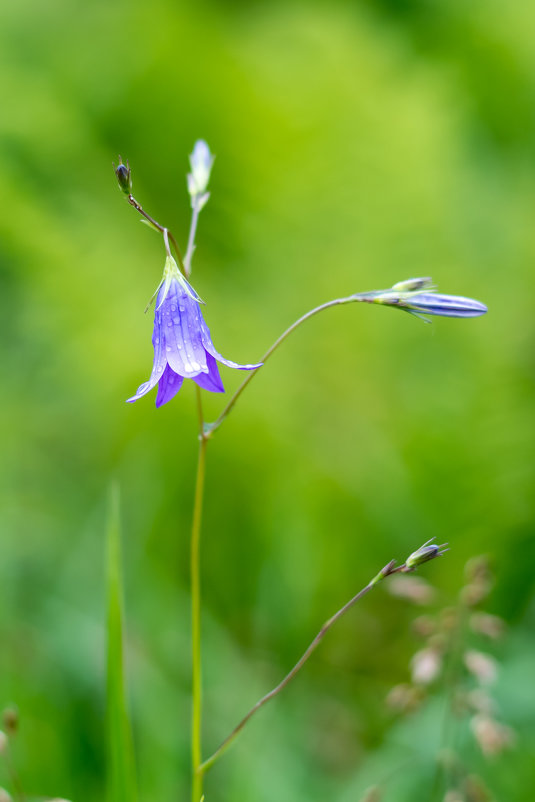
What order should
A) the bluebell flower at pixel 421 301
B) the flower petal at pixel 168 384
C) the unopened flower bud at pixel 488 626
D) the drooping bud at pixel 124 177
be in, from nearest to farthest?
the drooping bud at pixel 124 177 → the bluebell flower at pixel 421 301 → the flower petal at pixel 168 384 → the unopened flower bud at pixel 488 626

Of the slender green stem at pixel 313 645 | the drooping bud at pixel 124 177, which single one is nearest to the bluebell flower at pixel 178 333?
the drooping bud at pixel 124 177

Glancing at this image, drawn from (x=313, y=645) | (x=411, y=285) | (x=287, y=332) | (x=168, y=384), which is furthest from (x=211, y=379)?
(x=313, y=645)

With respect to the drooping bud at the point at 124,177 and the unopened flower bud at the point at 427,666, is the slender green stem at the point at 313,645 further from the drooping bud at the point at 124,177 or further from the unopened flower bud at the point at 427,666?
the drooping bud at the point at 124,177

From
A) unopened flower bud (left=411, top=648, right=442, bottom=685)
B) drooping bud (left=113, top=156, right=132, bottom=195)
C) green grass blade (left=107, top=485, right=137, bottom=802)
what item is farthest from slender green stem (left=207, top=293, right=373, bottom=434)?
unopened flower bud (left=411, top=648, right=442, bottom=685)

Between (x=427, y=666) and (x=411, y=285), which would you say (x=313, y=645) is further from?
(x=411, y=285)

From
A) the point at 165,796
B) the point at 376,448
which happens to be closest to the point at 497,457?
the point at 376,448

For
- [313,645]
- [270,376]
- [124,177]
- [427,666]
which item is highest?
[124,177]
